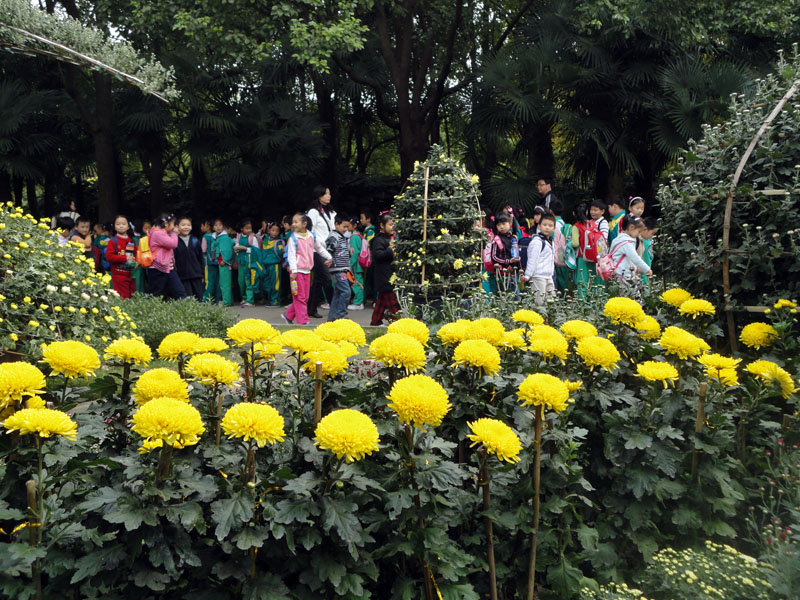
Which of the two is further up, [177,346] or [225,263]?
[225,263]

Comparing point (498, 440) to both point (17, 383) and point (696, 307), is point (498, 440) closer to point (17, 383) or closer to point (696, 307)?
point (17, 383)

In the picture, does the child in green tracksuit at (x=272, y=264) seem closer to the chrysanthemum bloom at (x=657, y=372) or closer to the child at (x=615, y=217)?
the child at (x=615, y=217)

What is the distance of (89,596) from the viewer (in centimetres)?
184

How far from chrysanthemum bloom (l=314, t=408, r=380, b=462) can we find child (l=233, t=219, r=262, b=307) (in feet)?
39.3

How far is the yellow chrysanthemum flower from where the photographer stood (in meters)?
2.41

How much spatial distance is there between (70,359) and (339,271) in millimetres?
7699

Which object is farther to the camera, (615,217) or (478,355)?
(615,217)

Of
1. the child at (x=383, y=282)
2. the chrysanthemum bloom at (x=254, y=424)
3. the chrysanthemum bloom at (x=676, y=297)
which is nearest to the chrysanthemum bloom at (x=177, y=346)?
the chrysanthemum bloom at (x=254, y=424)

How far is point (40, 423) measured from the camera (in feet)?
5.92

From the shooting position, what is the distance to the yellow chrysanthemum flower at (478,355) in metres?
2.41

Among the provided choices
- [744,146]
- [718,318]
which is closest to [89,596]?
[718,318]

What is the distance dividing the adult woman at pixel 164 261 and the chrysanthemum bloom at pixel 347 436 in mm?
8704

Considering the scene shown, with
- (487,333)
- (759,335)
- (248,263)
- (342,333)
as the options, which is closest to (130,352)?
(342,333)

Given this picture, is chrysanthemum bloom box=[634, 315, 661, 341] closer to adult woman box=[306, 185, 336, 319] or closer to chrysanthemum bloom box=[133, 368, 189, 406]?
chrysanthemum bloom box=[133, 368, 189, 406]
